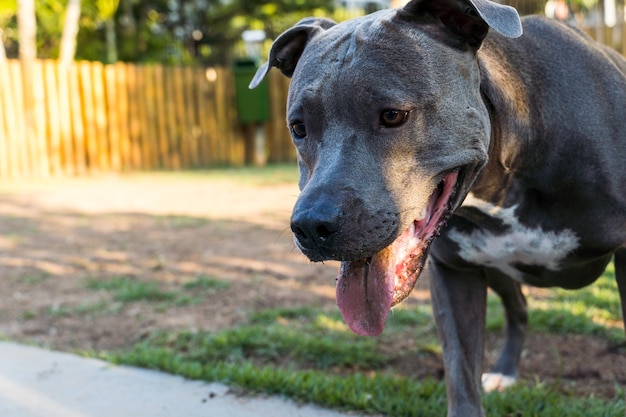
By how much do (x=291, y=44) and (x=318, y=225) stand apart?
1.07m

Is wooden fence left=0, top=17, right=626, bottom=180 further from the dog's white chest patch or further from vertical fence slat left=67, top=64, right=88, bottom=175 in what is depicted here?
the dog's white chest patch

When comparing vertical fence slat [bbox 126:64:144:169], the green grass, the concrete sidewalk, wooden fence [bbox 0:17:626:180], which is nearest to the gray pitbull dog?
the green grass

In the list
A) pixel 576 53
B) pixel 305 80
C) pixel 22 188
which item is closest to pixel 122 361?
pixel 305 80

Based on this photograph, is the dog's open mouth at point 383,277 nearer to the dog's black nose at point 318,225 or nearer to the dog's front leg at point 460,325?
the dog's black nose at point 318,225

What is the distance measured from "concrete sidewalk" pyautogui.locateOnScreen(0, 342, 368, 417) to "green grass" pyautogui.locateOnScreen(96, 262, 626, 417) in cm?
10

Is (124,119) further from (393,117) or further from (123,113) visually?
(393,117)

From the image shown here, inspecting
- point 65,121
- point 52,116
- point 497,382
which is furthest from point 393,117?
point 65,121

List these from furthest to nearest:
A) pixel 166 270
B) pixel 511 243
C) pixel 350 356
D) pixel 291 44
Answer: pixel 166 270
pixel 350 356
pixel 291 44
pixel 511 243

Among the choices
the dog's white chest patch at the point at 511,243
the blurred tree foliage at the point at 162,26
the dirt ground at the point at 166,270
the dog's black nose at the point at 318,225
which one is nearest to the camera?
the dog's black nose at the point at 318,225

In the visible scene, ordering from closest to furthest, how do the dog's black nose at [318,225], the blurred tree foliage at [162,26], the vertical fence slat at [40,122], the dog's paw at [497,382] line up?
the dog's black nose at [318,225] < the dog's paw at [497,382] < the vertical fence slat at [40,122] < the blurred tree foliage at [162,26]

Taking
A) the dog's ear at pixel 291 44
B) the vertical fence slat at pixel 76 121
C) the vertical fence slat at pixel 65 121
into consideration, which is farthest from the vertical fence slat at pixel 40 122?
the dog's ear at pixel 291 44

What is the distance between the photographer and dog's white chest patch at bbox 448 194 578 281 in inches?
113

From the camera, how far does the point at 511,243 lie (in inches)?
115

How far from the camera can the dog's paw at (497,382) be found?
372 centimetres
